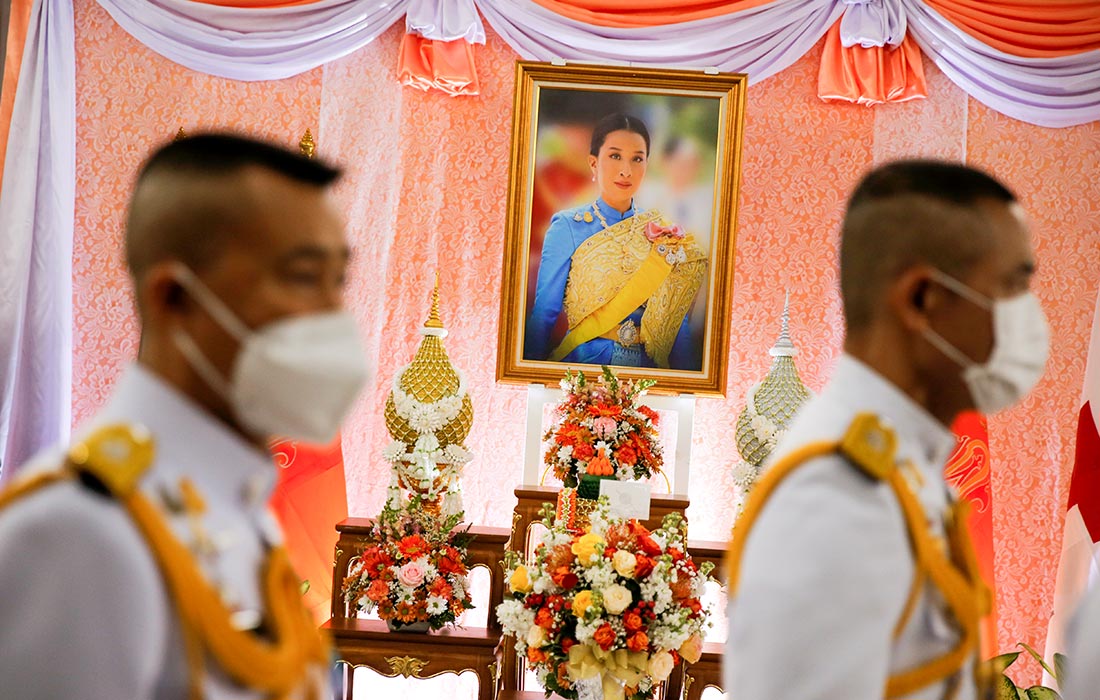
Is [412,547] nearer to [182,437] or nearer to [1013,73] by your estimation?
[182,437]

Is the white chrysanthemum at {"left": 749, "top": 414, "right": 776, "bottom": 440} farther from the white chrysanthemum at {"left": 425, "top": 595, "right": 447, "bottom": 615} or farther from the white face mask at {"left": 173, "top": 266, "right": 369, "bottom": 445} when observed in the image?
the white face mask at {"left": 173, "top": 266, "right": 369, "bottom": 445}

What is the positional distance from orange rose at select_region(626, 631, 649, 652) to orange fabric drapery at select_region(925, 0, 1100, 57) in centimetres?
355

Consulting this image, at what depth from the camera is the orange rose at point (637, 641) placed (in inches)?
135

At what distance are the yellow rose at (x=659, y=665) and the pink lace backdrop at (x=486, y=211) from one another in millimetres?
2035

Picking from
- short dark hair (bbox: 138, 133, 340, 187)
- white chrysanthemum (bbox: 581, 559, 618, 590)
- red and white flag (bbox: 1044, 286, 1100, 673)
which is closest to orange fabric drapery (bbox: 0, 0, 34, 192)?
white chrysanthemum (bbox: 581, 559, 618, 590)

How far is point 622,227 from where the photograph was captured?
531cm

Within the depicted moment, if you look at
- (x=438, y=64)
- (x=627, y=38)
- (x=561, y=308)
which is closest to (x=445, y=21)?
(x=438, y=64)

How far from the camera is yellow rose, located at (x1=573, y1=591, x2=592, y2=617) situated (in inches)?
134

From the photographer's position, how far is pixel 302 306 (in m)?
1.26

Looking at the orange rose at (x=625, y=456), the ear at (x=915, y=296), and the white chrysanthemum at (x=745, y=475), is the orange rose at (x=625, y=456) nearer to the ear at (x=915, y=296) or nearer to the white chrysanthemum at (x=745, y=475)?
the white chrysanthemum at (x=745, y=475)

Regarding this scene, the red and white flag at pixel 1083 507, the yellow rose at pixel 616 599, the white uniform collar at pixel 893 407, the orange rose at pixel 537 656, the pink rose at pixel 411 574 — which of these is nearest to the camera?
the white uniform collar at pixel 893 407

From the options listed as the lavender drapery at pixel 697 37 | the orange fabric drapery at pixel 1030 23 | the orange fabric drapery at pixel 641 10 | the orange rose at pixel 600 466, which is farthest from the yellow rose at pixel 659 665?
the orange fabric drapery at pixel 1030 23

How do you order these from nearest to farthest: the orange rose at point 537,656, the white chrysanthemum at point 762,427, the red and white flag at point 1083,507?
the orange rose at point 537,656 < the white chrysanthemum at point 762,427 < the red and white flag at point 1083,507

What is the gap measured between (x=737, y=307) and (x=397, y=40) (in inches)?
86.2
